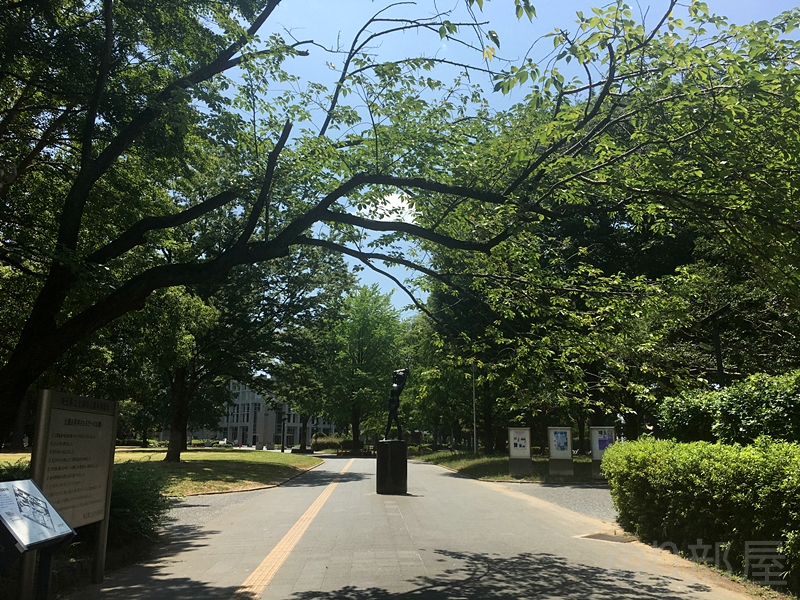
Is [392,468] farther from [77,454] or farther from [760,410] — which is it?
[77,454]

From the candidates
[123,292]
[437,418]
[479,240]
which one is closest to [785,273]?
[479,240]

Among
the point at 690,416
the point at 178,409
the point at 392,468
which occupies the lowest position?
the point at 392,468

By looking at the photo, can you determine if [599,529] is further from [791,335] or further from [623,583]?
[791,335]

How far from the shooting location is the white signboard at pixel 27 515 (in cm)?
367

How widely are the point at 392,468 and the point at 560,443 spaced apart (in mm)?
10015

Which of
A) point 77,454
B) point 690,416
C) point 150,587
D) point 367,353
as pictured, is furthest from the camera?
point 367,353

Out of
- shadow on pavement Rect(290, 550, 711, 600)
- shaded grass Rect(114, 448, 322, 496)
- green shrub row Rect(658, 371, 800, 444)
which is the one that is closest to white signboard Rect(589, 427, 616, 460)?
green shrub row Rect(658, 371, 800, 444)

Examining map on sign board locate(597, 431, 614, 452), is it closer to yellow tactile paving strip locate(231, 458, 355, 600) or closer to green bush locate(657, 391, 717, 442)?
green bush locate(657, 391, 717, 442)

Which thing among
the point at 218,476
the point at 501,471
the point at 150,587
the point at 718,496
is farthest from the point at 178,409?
the point at 718,496

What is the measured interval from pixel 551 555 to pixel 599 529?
3.15 metres

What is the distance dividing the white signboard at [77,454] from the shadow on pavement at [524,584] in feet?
8.10

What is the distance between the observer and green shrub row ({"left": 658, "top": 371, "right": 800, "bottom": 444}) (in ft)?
30.5

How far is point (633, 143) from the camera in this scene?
26.2 ft

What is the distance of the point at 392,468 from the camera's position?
57.3ft
